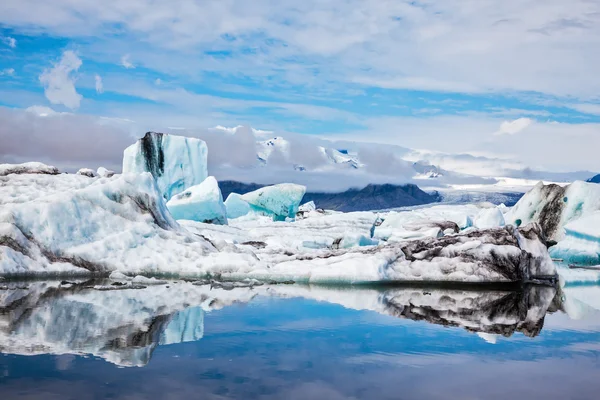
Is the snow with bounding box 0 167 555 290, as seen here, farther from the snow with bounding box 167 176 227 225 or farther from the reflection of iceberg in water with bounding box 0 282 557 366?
the snow with bounding box 167 176 227 225

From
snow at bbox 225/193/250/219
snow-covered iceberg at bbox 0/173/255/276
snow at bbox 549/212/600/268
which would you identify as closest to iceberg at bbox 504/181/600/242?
snow at bbox 549/212/600/268

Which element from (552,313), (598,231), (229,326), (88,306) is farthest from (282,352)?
(598,231)

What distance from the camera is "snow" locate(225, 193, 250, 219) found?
125ft

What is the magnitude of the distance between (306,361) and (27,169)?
10.5 m

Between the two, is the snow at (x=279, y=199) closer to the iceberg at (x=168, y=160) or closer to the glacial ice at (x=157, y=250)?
the iceberg at (x=168, y=160)

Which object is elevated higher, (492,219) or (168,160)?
(168,160)

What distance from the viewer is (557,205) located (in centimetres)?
2325

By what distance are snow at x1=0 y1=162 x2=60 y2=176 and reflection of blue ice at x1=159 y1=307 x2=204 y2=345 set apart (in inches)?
301

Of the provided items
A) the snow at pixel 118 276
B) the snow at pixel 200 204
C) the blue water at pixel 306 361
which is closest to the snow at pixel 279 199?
the snow at pixel 200 204

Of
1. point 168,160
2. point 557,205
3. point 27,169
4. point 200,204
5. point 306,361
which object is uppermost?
point 168,160

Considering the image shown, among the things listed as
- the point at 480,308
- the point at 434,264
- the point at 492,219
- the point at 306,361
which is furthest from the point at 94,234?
the point at 492,219

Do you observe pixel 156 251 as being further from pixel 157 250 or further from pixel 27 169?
pixel 27 169

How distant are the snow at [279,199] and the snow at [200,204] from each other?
11687mm

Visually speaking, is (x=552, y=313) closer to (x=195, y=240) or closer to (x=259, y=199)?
(x=195, y=240)
